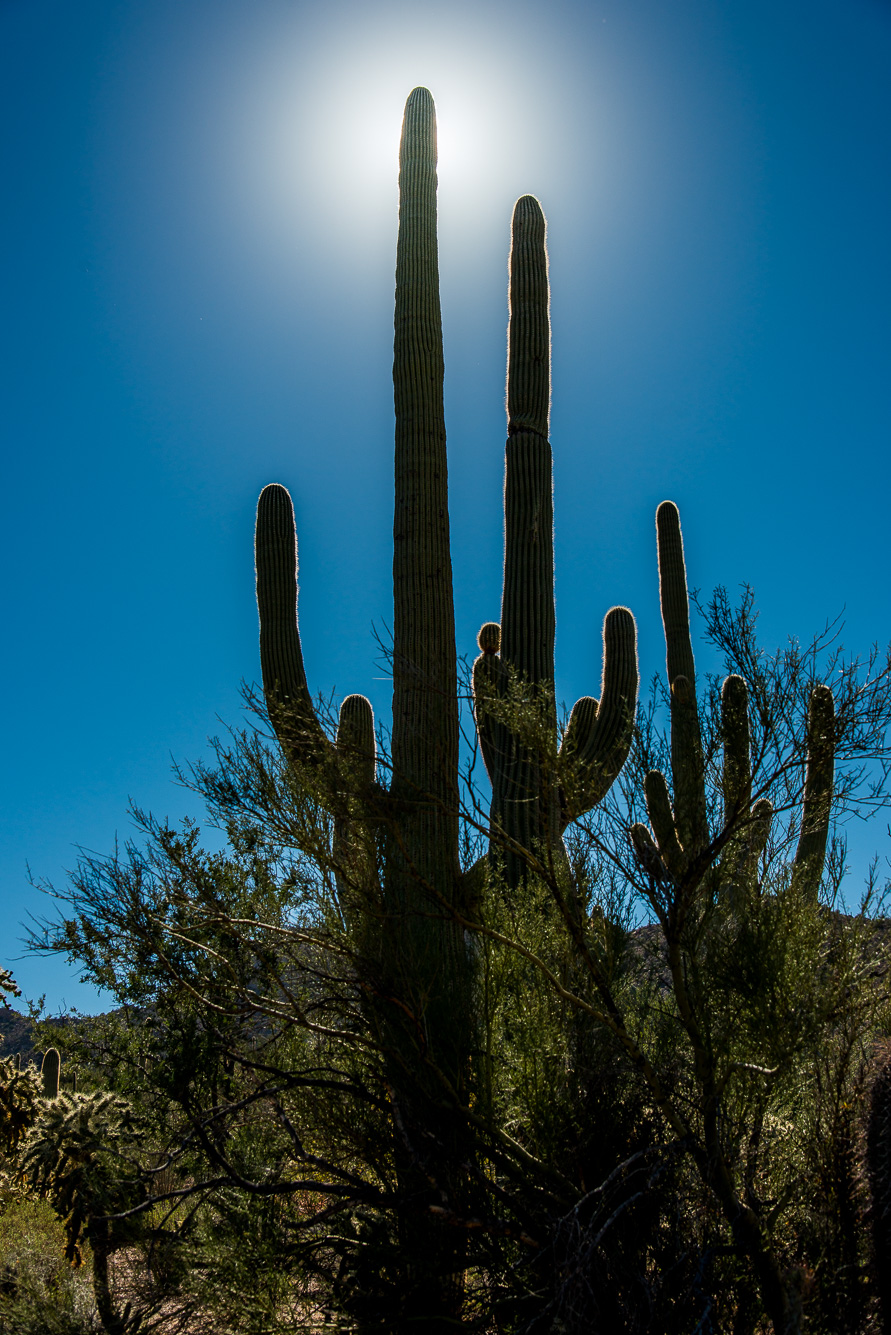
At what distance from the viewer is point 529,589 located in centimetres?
891

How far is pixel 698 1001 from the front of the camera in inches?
168

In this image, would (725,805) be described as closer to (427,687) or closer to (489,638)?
(427,687)

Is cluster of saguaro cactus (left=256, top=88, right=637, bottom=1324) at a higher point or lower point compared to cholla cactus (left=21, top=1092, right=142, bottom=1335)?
higher

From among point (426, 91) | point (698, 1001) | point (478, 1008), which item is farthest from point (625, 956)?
point (426, 91)

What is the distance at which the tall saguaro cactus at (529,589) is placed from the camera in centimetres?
761

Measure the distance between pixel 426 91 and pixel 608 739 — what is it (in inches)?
298

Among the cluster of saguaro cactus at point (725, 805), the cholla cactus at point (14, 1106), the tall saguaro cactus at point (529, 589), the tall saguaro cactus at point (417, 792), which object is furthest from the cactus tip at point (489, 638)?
the cholla cactus at point (14, 1106)

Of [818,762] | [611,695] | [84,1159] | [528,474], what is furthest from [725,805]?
[611,695]

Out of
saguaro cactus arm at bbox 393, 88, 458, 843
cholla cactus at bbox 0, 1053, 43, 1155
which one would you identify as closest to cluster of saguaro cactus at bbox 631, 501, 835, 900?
saguaro cactus arm at bbox 393, 88, 458, 843

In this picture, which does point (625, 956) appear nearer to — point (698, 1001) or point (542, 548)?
point (698, 1001)

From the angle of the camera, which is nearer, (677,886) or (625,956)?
(677,886)

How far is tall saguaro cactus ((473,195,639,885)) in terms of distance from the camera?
761 cm

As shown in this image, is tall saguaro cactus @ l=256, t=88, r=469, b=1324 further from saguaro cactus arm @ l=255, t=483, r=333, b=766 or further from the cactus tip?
the cactus tip

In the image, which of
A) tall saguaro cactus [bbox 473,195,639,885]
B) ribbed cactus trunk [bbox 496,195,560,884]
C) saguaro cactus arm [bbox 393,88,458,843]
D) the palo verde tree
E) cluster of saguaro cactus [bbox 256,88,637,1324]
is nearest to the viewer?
the palo verde tree
